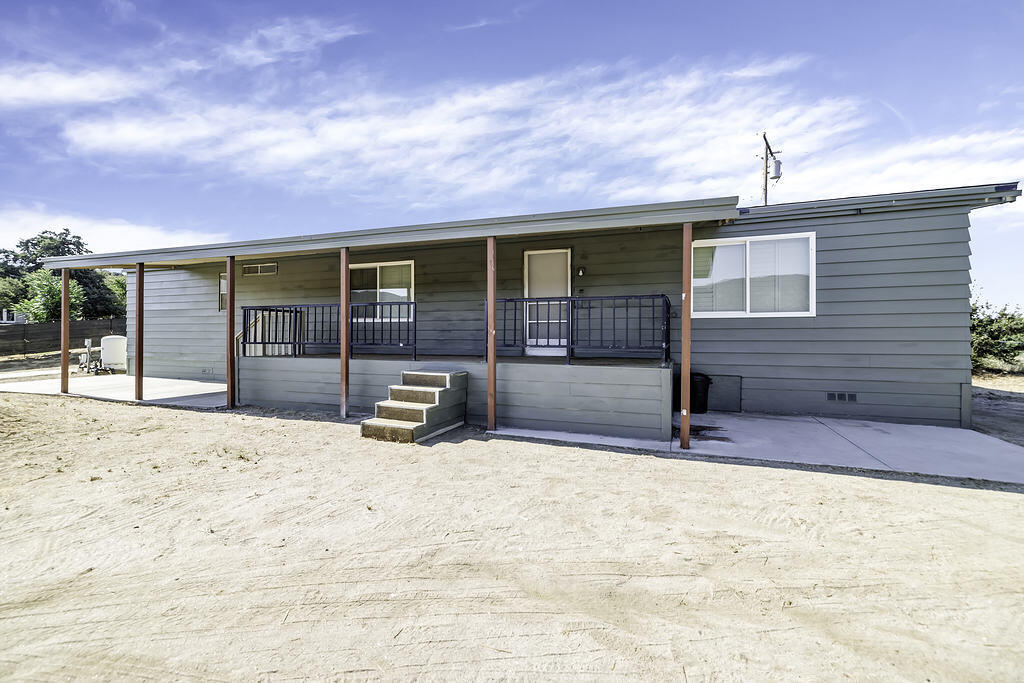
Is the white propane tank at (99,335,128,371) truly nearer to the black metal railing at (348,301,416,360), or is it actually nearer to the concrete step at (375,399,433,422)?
the black metal railing at (348,301,416,360)

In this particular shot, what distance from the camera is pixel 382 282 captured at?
9.28 metres

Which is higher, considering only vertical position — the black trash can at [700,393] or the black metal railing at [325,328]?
the black metal railing at [325,328]

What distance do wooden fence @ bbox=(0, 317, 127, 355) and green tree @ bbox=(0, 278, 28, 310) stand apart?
14259mm

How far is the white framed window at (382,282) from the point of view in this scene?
9023mm

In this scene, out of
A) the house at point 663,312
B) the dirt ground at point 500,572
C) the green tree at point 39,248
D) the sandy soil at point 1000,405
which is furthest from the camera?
the green tree at point 39,248

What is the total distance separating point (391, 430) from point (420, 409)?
1.43ft

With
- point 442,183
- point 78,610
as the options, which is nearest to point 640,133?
point 442,183

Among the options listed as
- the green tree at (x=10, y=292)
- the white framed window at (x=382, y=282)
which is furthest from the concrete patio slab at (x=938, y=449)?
the green tree at (x=10, y=292)

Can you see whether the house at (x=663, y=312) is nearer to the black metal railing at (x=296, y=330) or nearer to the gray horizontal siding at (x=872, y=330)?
the gray horizontal siding at (x=872, y=330)

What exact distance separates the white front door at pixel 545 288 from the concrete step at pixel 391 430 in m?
3.20

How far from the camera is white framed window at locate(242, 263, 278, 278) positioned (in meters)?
10.2

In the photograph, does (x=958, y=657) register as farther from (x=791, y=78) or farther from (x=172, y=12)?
(x=172, y=12)

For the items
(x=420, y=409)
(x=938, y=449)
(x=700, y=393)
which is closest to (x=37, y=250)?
(x=420, y=409)

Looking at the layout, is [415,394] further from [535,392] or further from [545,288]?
[545,288]
